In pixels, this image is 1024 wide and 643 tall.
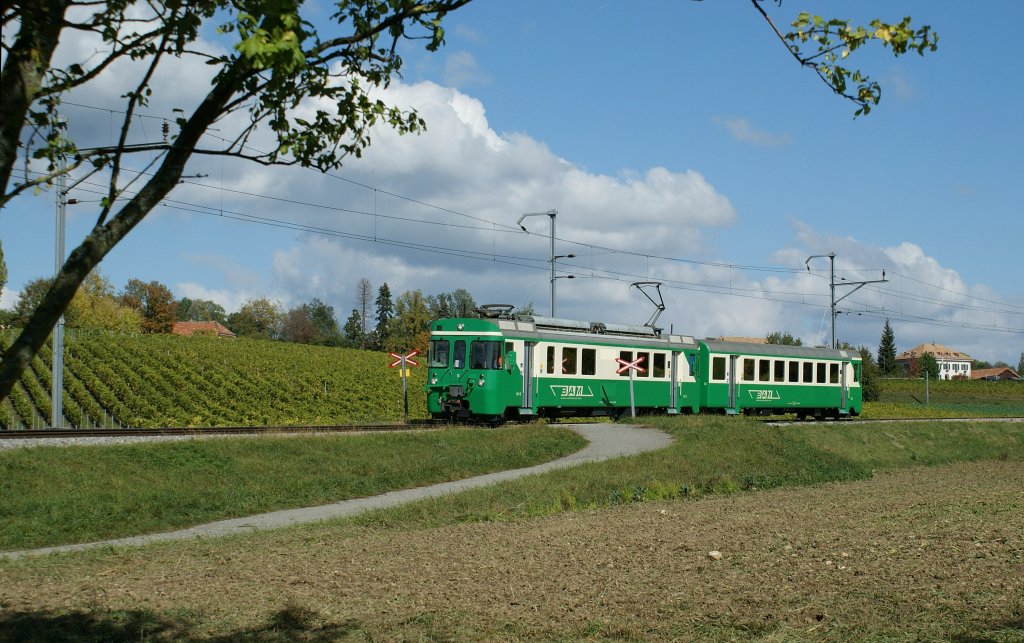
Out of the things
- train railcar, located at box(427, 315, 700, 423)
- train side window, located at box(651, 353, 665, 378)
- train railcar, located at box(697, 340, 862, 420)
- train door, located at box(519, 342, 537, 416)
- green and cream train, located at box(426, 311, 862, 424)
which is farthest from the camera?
train railcar, located at box(697, 340, 862, 420)

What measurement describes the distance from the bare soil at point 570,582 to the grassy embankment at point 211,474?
4.09 m

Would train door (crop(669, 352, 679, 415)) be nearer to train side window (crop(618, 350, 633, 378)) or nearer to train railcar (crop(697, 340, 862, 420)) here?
train railcar (crop(697, 340, 862, 420))

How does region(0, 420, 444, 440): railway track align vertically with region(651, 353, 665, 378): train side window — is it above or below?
below

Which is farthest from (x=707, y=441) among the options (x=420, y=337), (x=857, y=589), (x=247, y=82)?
(x=420, y=337)

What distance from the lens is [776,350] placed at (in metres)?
41.4

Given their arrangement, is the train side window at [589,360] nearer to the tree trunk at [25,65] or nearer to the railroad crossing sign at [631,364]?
the railroad crossing sign at [631,364]

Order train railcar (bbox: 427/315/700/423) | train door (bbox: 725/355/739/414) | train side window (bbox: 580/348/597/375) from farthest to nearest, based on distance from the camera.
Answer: train door (bbox: 725/355/739/414)
train side window (bbox: 580/348/597/375)
train railcar (bbox: 427/315/700/423)

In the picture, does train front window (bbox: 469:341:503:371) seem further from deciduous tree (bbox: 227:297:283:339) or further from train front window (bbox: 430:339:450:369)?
deciduous tree (bbox: 227:297:283:339)

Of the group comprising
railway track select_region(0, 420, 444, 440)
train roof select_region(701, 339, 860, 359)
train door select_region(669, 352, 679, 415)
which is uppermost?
train roof select_region(701, 339, 860, 359)

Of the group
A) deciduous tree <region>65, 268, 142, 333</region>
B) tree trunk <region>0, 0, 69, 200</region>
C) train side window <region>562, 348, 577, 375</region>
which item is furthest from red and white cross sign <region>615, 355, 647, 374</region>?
deciduous tree <region>65, 268, 142, 333</region>

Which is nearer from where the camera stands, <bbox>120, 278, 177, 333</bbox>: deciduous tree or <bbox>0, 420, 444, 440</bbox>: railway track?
<bbox>0, 420, 444, 440</bbox>: railway track

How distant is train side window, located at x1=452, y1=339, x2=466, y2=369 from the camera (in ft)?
100

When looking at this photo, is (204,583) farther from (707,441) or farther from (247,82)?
(707,441)

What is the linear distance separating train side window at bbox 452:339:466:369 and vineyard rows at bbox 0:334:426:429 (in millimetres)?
9579
